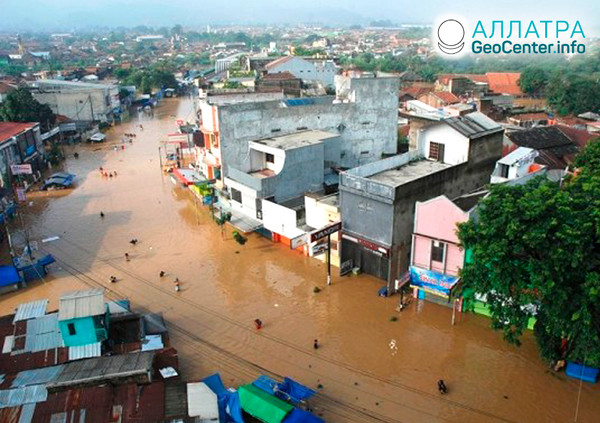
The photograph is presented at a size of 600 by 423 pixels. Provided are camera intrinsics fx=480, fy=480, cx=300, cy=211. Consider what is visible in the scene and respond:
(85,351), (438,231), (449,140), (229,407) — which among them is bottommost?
(229,407)

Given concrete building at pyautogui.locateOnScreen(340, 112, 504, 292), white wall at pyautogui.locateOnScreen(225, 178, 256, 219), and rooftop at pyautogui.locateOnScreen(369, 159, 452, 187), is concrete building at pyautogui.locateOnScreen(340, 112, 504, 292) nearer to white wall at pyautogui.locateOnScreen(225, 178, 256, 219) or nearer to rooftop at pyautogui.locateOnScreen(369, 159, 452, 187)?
rooftop at pyautogui.locateOnScreen(369, 159, 452, 187)

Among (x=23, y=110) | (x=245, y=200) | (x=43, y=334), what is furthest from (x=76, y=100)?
(x=43, y=334)

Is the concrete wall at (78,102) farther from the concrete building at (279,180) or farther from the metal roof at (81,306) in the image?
the metal roof at (81,306)

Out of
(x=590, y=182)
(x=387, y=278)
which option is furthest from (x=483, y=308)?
(x=590, y=182)

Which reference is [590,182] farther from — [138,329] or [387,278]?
[138,329]

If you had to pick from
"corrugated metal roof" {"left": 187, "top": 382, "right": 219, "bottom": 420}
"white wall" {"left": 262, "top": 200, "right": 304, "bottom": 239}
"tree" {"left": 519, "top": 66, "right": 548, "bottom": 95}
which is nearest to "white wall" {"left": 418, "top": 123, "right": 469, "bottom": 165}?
"white wall" {"left": 262, "top": 200, "right": 304, "bottom": 239}

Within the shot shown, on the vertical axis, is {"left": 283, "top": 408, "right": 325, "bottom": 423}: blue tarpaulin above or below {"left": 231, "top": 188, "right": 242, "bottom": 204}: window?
below

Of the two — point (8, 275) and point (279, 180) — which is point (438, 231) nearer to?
point (279, 180)
